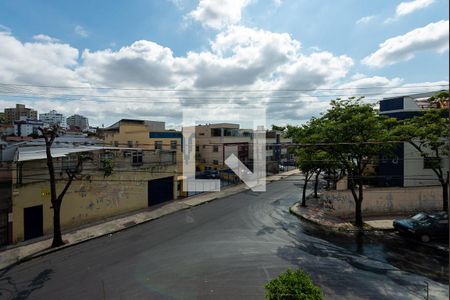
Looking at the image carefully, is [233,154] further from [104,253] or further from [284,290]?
[284,290]

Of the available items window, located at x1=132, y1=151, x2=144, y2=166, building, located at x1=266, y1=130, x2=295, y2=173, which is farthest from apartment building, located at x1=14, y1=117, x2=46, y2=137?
building, located at x1=266, y1=130, x2=295, y2=173

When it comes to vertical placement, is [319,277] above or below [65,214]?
below

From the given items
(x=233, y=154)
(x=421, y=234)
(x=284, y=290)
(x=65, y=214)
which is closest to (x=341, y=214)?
(x=421, y=234)

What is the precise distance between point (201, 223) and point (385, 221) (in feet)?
39.0

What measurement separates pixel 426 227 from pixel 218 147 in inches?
1146

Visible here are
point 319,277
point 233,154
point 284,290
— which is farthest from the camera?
point 233,154

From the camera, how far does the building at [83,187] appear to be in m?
13.3

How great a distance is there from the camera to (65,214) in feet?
49.3

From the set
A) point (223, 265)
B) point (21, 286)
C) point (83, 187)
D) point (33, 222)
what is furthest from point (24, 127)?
point (223, 265)

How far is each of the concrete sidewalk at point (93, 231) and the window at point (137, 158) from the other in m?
3.78

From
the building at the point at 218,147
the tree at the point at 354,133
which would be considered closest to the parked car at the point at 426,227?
the tree at the point at 354,133

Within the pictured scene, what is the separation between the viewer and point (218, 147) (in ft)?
130

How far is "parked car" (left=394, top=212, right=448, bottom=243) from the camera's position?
526 inches

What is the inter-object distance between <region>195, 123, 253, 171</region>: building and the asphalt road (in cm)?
2327
